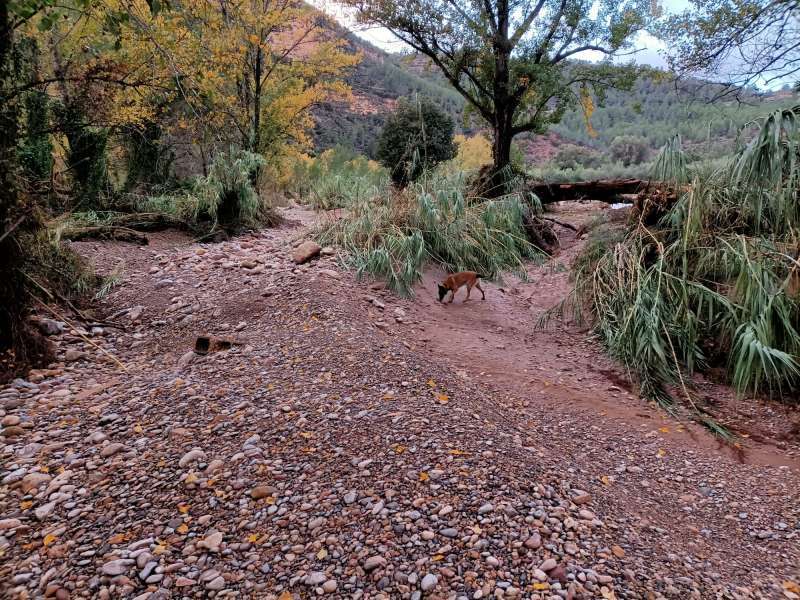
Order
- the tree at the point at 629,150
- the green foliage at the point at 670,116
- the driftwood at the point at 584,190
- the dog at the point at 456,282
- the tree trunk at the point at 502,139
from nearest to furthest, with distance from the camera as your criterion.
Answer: the dog at the point at 456,282
the green foliage at the point at 670,116
the driftwood at the point at 584,190
the tree trunk at the point at 502,139
the tree at the point at 629,150

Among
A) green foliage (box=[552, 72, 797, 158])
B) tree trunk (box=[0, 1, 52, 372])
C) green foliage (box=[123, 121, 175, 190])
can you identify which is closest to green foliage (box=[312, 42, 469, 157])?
green foliage (box=[552, 72, 797, 158])

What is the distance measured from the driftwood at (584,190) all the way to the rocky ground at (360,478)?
16.2 feet

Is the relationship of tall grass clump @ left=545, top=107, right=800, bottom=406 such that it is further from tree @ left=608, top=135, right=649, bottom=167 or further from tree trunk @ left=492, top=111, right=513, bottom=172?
tree @ left=608, top=135, right=649, bottom=167

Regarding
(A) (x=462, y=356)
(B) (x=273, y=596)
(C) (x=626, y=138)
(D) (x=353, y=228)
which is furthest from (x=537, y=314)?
(C) (x=626, y=138)

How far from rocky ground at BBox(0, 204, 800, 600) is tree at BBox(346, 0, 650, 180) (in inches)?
198

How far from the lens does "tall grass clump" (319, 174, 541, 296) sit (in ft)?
12.0

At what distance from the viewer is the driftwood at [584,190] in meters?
7.04

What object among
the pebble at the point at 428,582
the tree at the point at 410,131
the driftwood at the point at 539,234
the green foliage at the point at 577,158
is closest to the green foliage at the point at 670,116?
the green foliage at the point at 577,158

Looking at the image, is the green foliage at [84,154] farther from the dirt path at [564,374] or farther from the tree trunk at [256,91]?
the dirt path at [564,374]

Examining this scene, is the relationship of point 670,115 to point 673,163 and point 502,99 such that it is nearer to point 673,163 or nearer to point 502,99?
point 502,99

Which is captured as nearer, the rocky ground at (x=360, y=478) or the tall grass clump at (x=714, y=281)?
the rocky ground at (x=360, y=478)

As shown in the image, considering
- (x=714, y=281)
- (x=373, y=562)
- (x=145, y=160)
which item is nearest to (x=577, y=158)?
(x=145, y=160)

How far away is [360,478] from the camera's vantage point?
1.48 metres

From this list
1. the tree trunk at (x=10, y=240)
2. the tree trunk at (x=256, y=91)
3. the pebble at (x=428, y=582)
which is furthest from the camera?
the tree trunk at (x=256, y=91)
